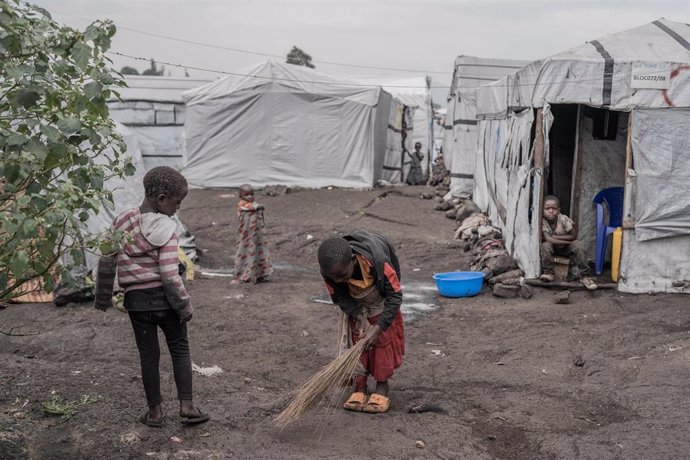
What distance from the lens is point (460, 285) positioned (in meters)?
8.04

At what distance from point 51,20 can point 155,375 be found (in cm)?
198

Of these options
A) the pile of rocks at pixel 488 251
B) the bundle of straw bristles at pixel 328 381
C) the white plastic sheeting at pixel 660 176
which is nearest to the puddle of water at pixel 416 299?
the pile of rocks at pixel 488 251

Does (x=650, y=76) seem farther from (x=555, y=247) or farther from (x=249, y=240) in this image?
(x=249, y=240)

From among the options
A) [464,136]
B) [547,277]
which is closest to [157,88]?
[464,136]

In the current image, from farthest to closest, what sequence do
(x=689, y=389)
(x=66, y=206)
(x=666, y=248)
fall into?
1. (x=666, y=248)
2. (x=689, y=389)
3. (x=66, y=206)

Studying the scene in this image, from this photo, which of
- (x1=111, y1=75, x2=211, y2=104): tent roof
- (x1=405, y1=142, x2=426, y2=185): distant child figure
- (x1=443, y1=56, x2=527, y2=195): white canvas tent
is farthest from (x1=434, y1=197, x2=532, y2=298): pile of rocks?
(x1=111, y1=75, x2=211, y2=104): tent roof

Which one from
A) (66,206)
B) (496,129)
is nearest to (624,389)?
(66,206)

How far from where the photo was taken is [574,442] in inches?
159

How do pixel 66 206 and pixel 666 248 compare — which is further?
pixel 666 248

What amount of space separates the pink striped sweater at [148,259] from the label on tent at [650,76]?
5.50m

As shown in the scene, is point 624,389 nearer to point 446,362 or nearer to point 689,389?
point 689,389

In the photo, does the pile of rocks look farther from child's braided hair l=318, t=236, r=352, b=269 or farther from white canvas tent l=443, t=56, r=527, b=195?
child's braided hair l=318, t=236, r=352, b=269

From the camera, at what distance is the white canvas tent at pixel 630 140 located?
7332mm

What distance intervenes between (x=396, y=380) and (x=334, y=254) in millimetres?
1610
